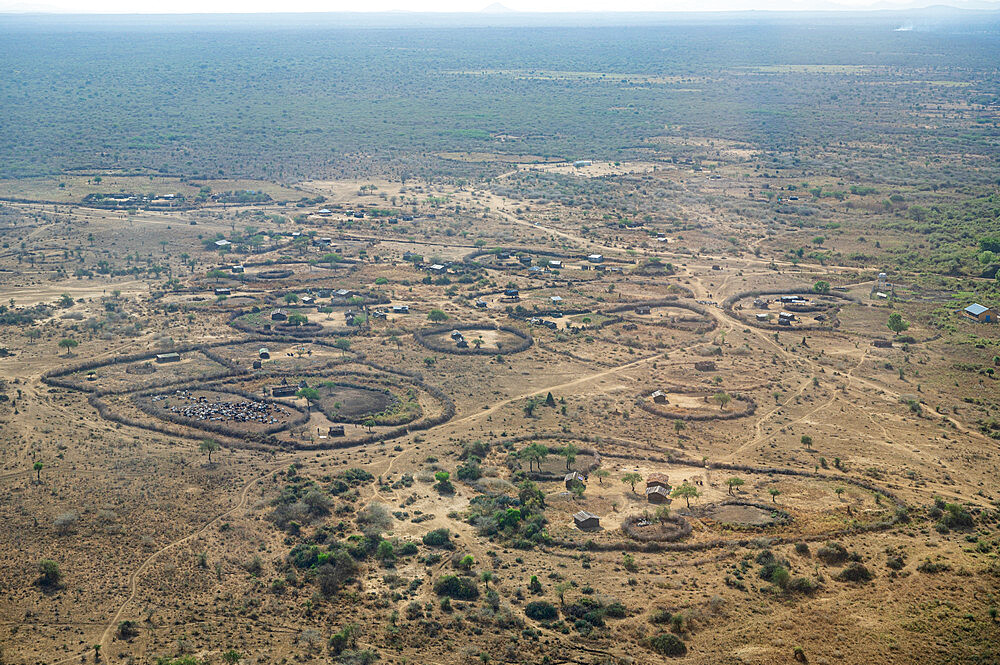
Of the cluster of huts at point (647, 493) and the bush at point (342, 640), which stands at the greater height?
the cluster of huts at point (647, 493)

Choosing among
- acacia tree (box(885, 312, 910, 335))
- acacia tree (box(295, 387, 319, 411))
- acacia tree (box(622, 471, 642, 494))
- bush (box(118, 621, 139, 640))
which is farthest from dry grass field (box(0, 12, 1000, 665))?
acacia tree (box(885, 312, 910, 335))

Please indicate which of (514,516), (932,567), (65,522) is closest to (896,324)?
(932,567)

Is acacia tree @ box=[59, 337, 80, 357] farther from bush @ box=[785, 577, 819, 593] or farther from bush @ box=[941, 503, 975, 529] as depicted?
bush @ box=[941, 503, 975, 529]

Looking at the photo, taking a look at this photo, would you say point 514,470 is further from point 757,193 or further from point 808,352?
point 757,193

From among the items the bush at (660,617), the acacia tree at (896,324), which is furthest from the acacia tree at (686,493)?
the acacia tree at (896,324)

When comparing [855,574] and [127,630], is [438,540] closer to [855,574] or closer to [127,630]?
[127,630]

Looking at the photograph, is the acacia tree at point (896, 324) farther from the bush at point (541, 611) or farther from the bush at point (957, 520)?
the bush at point (541, 611)

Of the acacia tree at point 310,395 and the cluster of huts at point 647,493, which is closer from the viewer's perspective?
the cluster of huts at point 647,493
